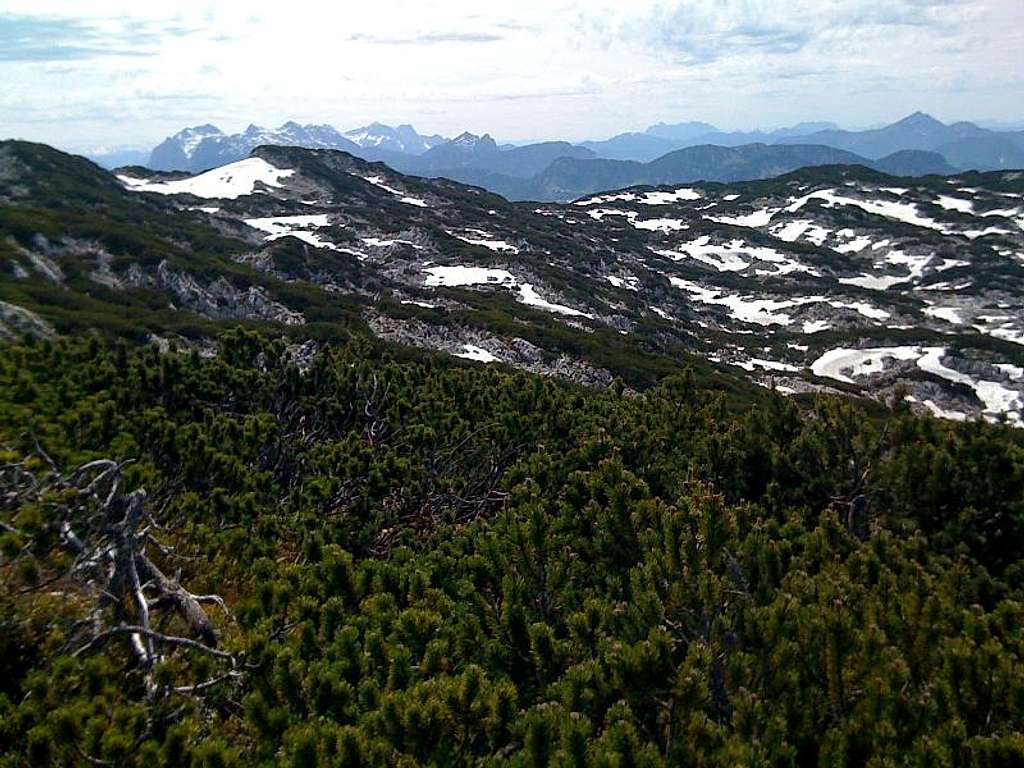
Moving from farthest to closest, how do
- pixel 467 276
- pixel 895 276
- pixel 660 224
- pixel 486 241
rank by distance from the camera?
pixel 660 224
pixel 895 276
pixel 486 241
pixel 467 276

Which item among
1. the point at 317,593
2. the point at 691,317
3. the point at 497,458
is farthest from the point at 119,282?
the point at 691,317

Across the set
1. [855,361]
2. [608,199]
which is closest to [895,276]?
[855,361]

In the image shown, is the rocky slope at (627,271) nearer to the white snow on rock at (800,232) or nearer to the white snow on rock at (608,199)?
the white snow on rock at (800,232)

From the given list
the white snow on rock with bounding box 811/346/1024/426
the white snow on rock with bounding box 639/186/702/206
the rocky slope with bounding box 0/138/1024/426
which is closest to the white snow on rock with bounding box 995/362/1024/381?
the rocky slope with bounding box 0/138/1024/426

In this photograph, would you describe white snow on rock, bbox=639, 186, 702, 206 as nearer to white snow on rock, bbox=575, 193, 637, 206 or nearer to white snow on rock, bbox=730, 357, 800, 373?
white snow on rock, bbox=575, 193, 637, 206

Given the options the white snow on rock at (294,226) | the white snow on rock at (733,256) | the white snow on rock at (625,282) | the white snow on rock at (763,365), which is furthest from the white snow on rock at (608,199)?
the white snow on rock at (763,365)

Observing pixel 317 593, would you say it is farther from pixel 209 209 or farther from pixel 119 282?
pixel 209 209

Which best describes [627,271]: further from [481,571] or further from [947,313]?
[481,571]
